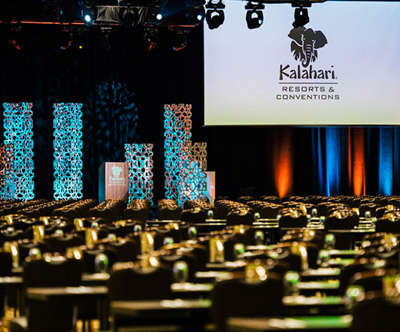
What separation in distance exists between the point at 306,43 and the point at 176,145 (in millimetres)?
4759

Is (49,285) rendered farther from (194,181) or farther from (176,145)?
(176,145)

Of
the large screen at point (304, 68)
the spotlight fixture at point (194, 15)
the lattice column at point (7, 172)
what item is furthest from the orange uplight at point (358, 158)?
the lattice column at point (7, 172)

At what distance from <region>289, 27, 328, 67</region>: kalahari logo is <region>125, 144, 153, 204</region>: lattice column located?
16.3ft

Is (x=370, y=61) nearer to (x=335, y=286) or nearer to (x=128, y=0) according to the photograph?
(x=128, y=0)

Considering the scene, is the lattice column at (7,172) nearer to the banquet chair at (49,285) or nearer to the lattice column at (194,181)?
the lattice column at (194,181)

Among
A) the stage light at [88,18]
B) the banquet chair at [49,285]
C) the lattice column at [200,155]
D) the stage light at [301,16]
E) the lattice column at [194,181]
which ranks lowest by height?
the banquet chair at [49,285]

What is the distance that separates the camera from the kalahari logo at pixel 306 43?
72.5ft

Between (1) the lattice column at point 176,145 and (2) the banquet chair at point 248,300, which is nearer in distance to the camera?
(2) the banquet chair at point 248,300

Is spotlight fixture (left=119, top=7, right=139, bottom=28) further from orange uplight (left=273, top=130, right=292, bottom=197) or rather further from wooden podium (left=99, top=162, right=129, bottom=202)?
orange uplight (left=273, top=130, right=292, bottom=197)

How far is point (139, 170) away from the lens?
22.4 metres

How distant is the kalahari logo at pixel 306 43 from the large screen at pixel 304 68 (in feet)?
0.09

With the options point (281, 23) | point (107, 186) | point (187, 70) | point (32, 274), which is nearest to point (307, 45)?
point (281, 23)

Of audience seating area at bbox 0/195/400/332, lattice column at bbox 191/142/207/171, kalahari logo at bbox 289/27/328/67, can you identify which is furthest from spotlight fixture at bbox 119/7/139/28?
audience seating area at bbox 0/195/400/332

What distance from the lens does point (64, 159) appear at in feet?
79.0
